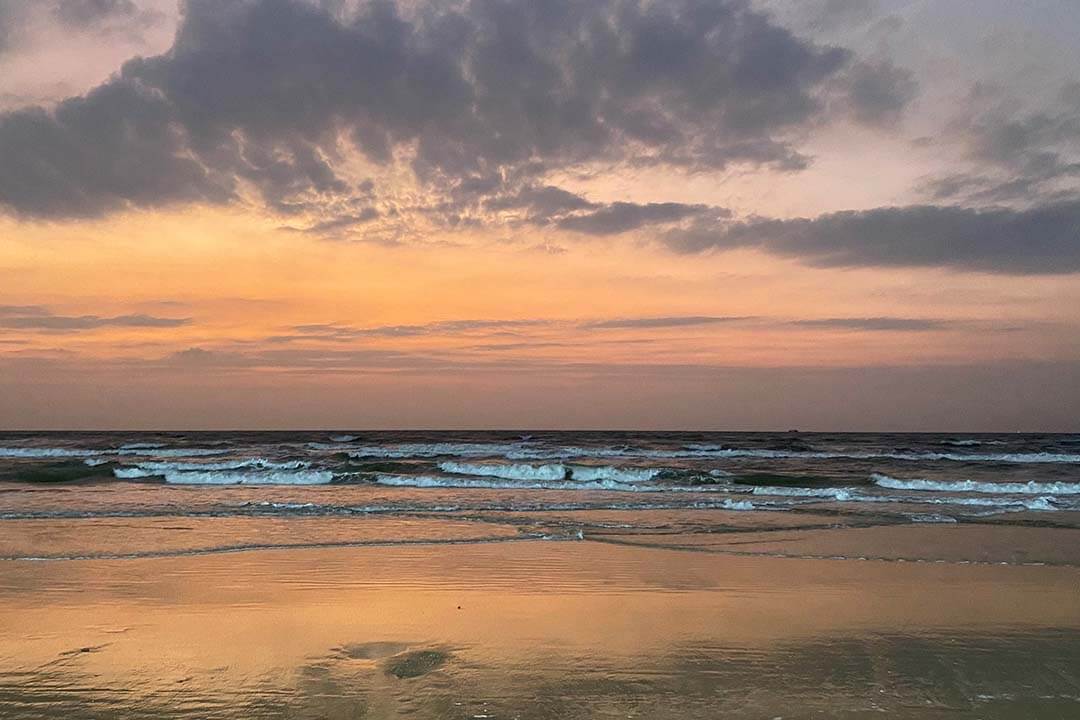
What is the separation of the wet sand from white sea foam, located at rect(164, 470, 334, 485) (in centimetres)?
1369

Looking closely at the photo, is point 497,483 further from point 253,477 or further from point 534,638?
point 534,638

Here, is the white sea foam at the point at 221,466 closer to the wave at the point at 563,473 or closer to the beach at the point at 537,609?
the wave at the point at 563,473

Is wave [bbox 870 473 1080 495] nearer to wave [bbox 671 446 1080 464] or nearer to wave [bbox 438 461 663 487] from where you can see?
wave [bbox 438 461 663 487]

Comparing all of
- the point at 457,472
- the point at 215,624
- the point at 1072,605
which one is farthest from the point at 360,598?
the point at 457,472

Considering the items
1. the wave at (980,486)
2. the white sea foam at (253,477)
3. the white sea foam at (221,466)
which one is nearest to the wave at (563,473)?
the white sea foam at (253,477)

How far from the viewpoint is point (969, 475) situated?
89.6 feet

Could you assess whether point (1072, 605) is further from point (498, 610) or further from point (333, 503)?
point (333, 503)

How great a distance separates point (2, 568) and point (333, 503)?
26.6 feet

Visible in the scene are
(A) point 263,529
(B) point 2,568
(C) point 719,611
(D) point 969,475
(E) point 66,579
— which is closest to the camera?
(C) point 719,611

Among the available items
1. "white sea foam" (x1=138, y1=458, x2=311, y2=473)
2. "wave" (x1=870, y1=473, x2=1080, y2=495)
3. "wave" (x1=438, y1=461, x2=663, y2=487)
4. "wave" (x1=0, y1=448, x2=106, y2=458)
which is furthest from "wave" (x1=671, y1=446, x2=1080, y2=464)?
"wave" (x1=0, y1=448, x2=106, y2=458)

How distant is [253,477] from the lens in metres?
24.7

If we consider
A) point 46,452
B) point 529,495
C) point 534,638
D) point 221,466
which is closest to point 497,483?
point 529,495

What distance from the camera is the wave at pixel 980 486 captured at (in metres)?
22.3

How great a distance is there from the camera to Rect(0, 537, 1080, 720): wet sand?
17.9 feet
